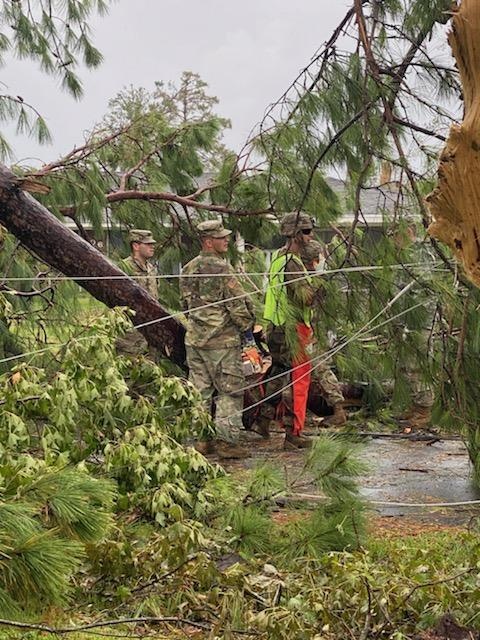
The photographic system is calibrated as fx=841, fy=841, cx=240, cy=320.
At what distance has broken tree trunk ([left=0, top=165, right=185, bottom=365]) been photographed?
5.90m

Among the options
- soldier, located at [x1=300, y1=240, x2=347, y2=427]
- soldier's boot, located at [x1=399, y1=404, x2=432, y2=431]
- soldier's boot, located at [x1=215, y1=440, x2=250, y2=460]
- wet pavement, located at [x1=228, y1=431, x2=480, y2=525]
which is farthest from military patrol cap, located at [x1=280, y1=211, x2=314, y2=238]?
soldier's boot, located at [x1=399, y1=404, x2=432, y2=431]

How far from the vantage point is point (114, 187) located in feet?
25.9

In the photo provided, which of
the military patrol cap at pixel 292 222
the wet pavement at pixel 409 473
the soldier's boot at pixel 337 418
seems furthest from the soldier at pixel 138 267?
the soldier's boot at pixel 337 418

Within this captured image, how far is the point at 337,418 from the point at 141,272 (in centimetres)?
219

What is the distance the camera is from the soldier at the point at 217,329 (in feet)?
22.5

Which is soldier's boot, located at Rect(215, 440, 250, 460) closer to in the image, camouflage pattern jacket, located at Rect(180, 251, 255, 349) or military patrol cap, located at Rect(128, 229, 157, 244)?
camouflage pattern jacket, located at Rect(180, 251, 255, 349)

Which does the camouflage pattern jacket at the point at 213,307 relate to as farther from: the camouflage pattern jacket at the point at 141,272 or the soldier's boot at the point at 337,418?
the soldier's boot at the point at 337,418

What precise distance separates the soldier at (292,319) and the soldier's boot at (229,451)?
0.39m

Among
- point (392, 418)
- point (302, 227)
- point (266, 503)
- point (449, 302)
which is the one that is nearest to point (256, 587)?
point (266, 503)

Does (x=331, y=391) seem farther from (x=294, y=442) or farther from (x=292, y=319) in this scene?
(x=292, y=319)

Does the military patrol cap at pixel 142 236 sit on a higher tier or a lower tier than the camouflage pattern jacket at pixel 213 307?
higher

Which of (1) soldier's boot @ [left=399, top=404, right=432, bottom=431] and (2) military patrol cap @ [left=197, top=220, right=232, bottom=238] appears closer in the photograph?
(2) military patrol cap @ [left=197, top=220, right=232, bottom=238]

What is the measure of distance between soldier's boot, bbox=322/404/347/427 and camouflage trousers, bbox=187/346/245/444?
39.4 inches

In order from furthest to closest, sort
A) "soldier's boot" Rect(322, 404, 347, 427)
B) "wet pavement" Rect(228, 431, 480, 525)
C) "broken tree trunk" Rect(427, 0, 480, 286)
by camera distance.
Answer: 1. "soldier's boot" Rect(322, 404, 347, 427)
2. "wet pavement" Rect(228, 431, 480, 525)
3. "broken tree trunk" Rect(427, 0, 480, 286)
